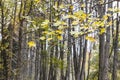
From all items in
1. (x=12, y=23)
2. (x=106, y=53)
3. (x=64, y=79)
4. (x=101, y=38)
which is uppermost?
(x=12, y=23)

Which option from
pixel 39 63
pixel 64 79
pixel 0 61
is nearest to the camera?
pixel 0 61

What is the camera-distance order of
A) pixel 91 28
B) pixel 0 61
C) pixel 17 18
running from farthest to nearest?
pixel 0 61 → pixel 17 18 → pixel 91 28

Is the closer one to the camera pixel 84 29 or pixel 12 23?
pixel 84 29

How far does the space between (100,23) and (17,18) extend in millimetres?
A: 2272

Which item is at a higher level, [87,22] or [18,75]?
[87,22]

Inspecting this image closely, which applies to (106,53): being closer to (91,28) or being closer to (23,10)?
(23,10)

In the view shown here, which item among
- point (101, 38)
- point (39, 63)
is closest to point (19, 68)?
point (101, 38)

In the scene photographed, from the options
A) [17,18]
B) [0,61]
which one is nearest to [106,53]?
[0,61]

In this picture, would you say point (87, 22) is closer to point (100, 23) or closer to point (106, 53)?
point (100, 23)

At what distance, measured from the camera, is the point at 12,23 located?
502 centimetres

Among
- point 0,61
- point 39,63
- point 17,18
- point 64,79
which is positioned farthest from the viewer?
point 39,63

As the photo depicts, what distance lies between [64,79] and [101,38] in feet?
23.8

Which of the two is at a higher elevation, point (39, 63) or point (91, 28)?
point (91, 28)

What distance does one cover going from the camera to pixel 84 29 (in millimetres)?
2998
